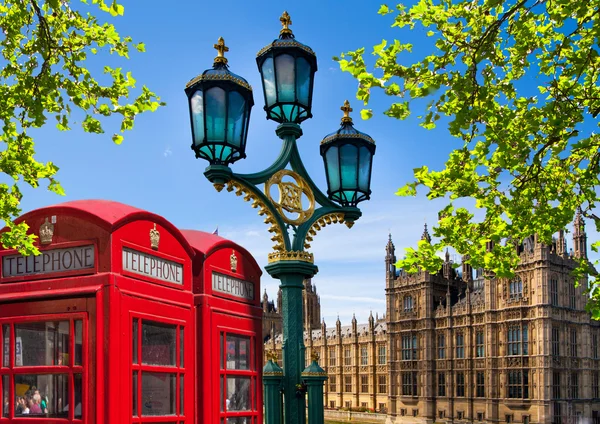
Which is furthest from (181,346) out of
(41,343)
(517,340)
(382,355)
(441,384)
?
(382,355)

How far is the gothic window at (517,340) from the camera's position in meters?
49.4

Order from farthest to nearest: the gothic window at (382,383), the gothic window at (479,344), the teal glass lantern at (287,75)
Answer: the gothic window at (382,383), the gothic window at (479,344), the teal glass lantern at (287,75)

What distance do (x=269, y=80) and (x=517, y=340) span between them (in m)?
48.1

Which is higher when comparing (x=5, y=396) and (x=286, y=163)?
(x=286, y=163)

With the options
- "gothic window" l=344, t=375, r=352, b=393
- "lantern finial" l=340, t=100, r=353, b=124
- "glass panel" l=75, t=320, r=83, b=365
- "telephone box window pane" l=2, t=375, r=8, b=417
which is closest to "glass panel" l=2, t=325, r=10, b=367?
"telephone box window pane" l=2, t=375, r=8, b=417

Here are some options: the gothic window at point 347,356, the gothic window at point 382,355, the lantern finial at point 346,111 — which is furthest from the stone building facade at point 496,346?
the lantern finial at point 346,111

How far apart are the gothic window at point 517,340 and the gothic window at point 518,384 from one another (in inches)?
57.5

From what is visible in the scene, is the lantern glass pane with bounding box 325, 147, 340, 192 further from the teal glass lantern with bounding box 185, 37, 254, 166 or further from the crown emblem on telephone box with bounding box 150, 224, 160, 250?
the crown emblem on telephone box with bounding box 150, 224, 160, 250

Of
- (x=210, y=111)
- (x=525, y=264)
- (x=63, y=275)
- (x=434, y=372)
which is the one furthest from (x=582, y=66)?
(x=434, y=372)

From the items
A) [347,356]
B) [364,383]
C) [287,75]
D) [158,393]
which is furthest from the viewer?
[347,356]

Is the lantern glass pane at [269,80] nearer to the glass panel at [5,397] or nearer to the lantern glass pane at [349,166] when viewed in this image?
the lantern glass pane at [349,166]

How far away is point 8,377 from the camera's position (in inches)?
182

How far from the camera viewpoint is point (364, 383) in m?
67.8

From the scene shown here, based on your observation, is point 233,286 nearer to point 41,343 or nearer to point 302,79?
point 41,343
